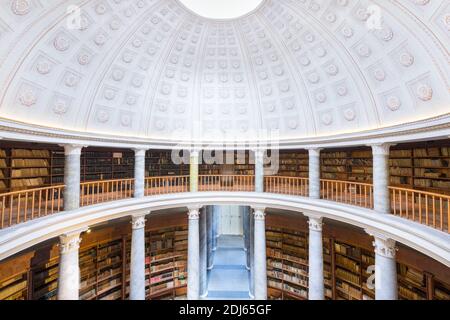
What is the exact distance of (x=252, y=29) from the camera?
884 centimetres

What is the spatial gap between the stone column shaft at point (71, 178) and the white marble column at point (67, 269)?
2.86ft

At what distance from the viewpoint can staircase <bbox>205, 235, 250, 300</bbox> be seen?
11.4m

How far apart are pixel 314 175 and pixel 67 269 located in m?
8.37

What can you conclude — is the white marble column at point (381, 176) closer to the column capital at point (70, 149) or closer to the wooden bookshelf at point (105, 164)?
the column capital at point (70, 149)

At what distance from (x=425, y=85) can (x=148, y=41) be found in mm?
8459

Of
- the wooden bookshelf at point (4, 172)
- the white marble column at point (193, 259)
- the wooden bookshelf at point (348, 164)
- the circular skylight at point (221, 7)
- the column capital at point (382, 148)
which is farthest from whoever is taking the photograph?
the white marble column at point (193, 259)

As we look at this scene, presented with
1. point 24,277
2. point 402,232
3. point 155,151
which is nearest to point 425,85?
point 402,232

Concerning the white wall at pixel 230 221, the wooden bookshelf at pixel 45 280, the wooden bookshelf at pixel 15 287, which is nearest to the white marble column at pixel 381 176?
the wooden bookshelf at pixel 45 280

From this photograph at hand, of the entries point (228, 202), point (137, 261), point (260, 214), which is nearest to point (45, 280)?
point (137, 261)

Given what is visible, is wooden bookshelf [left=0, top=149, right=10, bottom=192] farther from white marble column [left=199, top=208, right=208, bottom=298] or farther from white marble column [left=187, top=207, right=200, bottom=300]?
white marble column [left=199, top=208, right=208, bottom=298]

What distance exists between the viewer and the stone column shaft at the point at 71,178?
22.3ft

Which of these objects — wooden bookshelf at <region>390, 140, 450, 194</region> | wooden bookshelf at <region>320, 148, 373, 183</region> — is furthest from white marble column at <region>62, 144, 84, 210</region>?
wooden bookshelf at <region>390, 140, 450, 194</region>

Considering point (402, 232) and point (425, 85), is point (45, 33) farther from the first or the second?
point (402, 232)

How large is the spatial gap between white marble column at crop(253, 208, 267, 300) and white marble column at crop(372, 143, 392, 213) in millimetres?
4369
